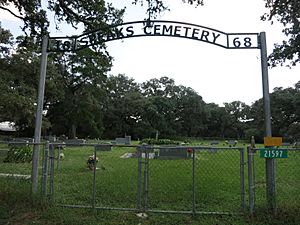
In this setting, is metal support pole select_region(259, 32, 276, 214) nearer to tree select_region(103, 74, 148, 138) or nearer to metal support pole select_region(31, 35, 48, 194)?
metal support pole select_region(31, 35, 48, 194)

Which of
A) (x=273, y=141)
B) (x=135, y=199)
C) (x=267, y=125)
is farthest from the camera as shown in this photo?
(x=135, y=199)

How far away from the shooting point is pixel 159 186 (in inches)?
354

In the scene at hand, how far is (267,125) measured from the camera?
6.46 metres

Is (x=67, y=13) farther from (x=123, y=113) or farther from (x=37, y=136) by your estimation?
(x=123, y=113)

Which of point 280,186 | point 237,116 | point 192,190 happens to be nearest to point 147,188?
point 192,190

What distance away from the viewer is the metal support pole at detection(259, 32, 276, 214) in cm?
603

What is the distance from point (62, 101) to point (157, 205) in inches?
1792

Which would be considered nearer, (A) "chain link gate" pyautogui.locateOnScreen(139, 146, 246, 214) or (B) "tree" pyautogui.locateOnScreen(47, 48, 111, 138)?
(A) "chain link gate" pyautogui.locateOnScreen(139, 146, 246, 214)

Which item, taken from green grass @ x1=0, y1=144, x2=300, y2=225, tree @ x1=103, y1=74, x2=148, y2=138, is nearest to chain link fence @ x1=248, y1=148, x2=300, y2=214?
green grass @ x1=0, y1=144, x2=300, y2=225

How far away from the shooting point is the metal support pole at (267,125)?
6029 mm

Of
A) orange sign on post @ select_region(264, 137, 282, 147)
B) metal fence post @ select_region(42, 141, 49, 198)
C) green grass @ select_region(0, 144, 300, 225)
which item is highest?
orange sign on post @ select_region(264, 137, 282, 147)

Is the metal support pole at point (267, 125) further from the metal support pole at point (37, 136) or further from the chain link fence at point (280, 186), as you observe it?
the metal support pole at point (37, 136)

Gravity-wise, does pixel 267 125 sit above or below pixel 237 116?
below

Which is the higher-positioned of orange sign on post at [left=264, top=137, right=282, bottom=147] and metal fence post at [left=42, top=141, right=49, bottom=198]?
orange sign on post at [left=264, top=137, right=282, bottom=147]
